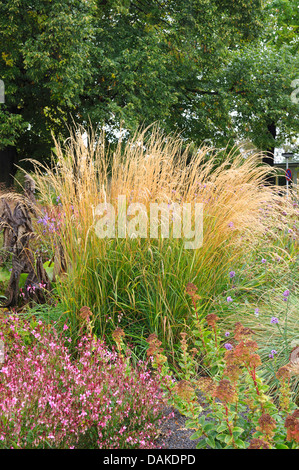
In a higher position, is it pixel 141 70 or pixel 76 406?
pixel 141 70

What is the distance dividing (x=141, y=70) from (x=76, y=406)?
12041 millimetres

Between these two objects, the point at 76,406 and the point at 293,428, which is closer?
the point at 293,428

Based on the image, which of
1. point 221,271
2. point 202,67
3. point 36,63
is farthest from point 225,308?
point 202,67

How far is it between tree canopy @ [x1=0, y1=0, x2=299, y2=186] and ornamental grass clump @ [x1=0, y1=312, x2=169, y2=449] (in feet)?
30.7

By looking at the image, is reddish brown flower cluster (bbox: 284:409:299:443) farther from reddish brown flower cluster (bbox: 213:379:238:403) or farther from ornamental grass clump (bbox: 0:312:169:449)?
ornamental grass clump (bbox: 0:312:169:449)

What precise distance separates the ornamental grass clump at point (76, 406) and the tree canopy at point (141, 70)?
937 centimetres

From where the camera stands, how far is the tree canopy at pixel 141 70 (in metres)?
11.5

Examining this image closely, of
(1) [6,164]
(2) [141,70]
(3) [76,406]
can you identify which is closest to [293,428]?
(3) [76,406]

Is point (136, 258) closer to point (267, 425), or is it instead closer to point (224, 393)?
point (224, 393)

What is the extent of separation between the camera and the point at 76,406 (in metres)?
2.29
